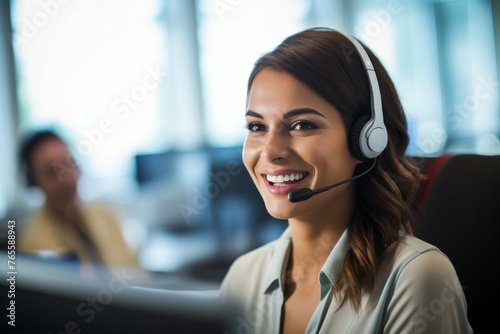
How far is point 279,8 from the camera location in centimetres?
240

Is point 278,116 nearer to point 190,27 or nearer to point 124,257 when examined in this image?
point 124,257

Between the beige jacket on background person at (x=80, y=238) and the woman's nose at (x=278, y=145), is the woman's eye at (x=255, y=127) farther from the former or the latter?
the beige jacket on background person at (x=80, y=238)

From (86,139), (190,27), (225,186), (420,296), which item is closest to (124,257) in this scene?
(225,186)

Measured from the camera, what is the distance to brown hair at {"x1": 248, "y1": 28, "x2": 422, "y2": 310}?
750 millimetres

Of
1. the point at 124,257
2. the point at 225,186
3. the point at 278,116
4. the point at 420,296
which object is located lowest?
the point at 124,257

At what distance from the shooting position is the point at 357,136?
75cm

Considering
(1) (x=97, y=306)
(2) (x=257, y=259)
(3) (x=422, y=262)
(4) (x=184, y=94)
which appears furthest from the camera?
(4) (x=184, y=94)

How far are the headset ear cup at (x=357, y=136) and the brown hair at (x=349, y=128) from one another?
0.04 feet

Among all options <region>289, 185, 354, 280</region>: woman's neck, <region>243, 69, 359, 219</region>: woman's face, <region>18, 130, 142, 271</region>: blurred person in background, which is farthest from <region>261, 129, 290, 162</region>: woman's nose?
<region>18, 130, 142, 271</region>: blurred person in background

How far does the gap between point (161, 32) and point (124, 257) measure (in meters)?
2.51

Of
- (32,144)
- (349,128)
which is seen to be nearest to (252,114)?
(349,128)

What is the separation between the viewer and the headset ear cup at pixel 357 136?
75 cm

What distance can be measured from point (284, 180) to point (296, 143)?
6 cm

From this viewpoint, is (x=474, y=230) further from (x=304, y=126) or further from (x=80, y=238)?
(x=80, y=238)
